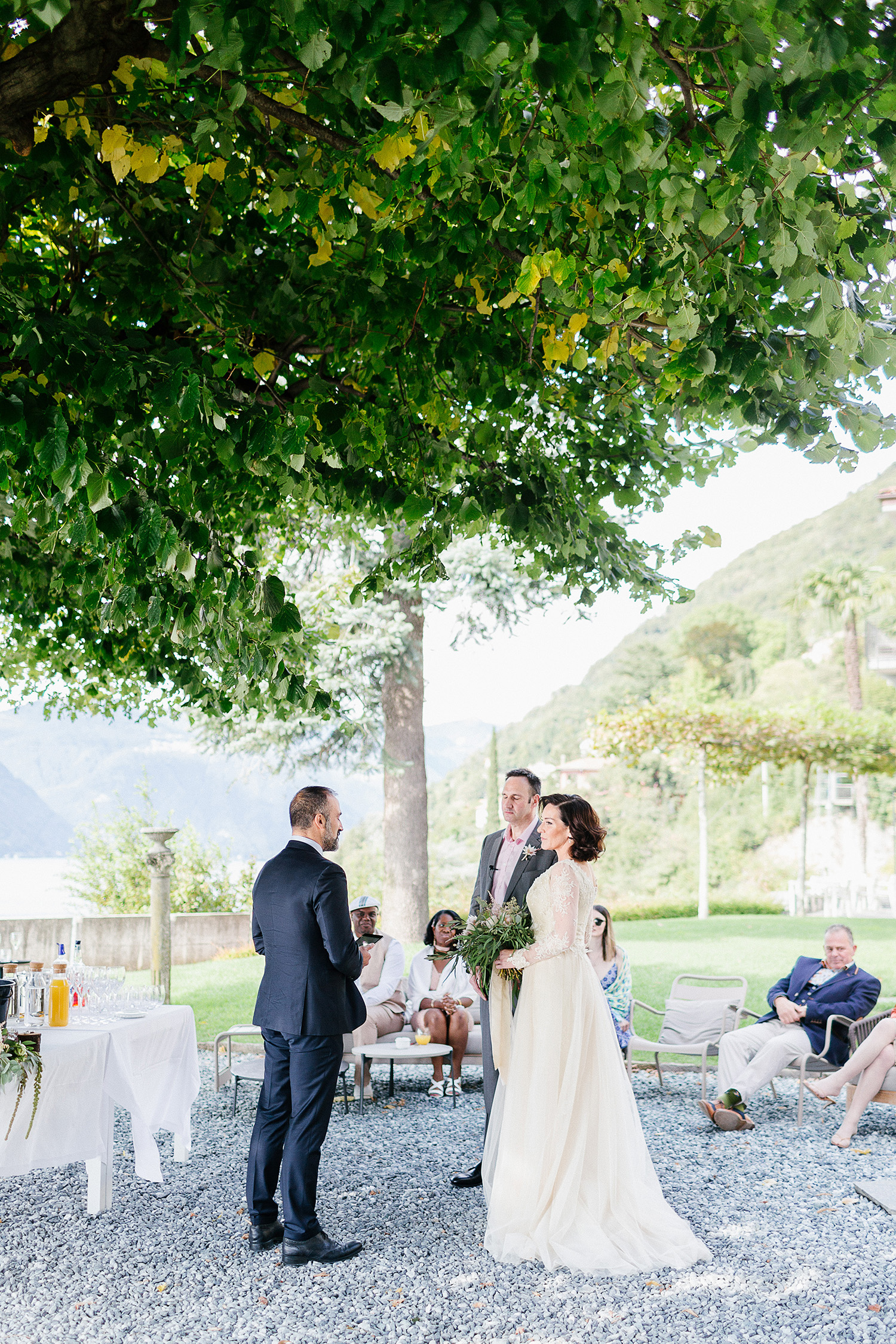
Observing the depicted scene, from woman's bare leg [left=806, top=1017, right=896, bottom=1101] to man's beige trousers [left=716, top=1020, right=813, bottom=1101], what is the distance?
0.34 meters

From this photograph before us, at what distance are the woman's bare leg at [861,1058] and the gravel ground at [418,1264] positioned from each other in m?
0.40

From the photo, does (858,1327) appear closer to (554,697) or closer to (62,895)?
(62,895)

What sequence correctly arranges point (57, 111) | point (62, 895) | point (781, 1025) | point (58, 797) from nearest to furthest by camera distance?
point (57, 111) → point (781, 1025) → point (62, 895) → point (58, 797)

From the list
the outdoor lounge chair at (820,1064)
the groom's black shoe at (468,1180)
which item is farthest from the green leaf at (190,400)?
the outdoor lounge chair at (820,1064)

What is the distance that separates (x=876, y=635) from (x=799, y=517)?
48.4 meters

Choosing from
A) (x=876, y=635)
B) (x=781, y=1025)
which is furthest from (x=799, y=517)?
(x=781, y=1025)

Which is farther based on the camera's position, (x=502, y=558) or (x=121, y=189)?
(x=502, y=558)

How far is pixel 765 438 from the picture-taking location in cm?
545

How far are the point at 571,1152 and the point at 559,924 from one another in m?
1.01

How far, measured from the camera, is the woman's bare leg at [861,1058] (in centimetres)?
706

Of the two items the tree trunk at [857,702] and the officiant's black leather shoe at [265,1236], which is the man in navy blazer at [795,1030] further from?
the tree trunk at [857,702]

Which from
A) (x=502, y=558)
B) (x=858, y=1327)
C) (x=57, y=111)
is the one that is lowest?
(x=858, y=1327)

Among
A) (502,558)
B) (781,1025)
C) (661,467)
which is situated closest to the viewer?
(661,467)

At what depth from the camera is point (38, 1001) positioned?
566cm
